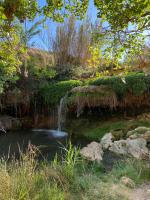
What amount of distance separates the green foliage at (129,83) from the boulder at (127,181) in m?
6.48

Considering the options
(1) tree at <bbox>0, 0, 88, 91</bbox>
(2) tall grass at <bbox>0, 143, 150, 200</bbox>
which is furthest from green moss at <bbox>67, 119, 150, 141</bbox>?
(1) tree at <bbox>0, 0, 88, 91</bbox>

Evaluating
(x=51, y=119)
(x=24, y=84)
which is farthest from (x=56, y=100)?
(x=24, y=84)

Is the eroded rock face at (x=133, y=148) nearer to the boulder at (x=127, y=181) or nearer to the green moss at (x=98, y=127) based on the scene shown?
the green moss at (x=98, y=127)

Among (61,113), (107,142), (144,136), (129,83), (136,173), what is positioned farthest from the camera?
(61,113)

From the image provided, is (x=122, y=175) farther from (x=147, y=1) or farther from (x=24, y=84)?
(x=24, y=84)

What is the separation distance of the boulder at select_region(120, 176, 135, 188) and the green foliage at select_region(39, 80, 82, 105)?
8.06m

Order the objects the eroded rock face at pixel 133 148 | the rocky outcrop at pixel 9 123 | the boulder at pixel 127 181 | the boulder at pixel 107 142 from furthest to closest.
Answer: the rocky outcrop at pixel 9 123, the boulder at pixel 107 142, the eroded rock face at pixel 133 148, the boulder at pixel 127 181

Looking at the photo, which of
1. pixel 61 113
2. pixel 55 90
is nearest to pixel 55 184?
pixel 61 113

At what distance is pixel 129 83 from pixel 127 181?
22.6 ft

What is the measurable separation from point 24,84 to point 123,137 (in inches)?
245

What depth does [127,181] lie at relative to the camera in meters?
3.93

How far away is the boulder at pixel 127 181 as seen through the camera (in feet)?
12.7

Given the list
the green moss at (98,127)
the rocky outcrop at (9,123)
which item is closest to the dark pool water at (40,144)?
the green moss at (98,127)

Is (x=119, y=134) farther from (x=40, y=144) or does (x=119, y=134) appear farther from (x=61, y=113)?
(x=61, y=113)
